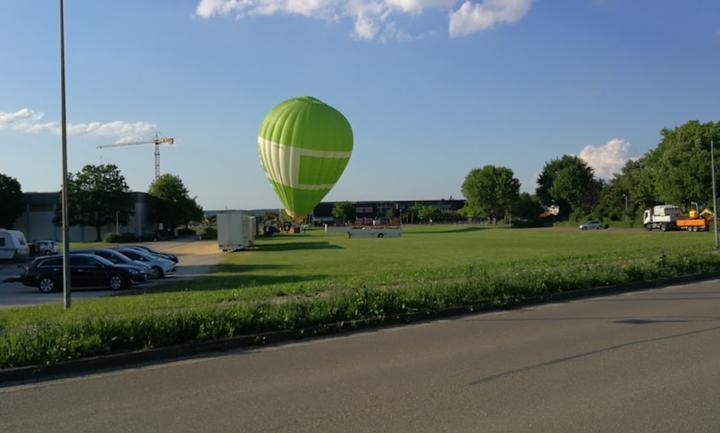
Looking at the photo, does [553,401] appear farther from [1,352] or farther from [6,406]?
[1,352]

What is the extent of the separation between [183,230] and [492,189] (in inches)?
2799

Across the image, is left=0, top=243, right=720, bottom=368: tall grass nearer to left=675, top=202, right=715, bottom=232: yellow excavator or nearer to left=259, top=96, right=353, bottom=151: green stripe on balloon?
left=259, top=96, right=353, bottom=151: green stripe on balloon

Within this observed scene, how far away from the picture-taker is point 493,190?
14612 centimetres

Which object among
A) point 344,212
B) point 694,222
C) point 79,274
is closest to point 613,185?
point 694,222

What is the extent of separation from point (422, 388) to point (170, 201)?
366ft

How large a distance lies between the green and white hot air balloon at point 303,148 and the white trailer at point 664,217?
5417 centimetres

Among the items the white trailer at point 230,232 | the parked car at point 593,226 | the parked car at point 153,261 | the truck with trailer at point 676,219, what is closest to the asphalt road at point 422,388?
the parked car at point 153,261

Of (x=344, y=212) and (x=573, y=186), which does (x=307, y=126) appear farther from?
(x=344, y=212)

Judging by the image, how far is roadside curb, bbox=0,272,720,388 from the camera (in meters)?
8.45

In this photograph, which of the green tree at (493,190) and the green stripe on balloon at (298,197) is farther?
the green tree at (493,190)

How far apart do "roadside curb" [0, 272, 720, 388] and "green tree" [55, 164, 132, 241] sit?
91.9 meters

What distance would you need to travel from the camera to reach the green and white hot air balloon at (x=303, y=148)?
36.0 metres

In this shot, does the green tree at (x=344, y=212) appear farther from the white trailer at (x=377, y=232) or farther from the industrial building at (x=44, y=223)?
the white trailer at (x=377, y=232)

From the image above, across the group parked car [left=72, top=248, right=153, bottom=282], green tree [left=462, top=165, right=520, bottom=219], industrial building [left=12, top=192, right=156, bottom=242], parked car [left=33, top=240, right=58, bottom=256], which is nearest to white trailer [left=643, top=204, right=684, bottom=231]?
green tree [left=462, top=165, right=520, bottom=219]
